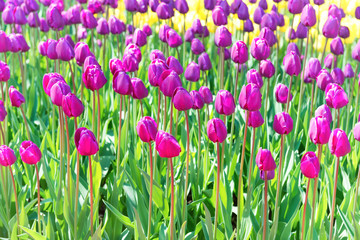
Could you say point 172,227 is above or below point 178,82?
below

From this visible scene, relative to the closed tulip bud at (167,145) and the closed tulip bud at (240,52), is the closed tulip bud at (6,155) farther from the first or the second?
the closed tulip bud at (240,52)

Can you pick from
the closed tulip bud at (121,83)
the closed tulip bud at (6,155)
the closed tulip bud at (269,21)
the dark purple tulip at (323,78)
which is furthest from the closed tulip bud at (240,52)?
the closed tulip bud at (6,155)

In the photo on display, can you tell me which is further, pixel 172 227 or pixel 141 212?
pixel 141 212

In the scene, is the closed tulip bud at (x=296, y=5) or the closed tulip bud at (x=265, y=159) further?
the closed tulip bud at (x=296, y=5)

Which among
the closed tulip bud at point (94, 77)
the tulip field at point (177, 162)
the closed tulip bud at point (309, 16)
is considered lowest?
the tulip field at point (177, 162)

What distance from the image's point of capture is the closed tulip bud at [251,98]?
5.90ft

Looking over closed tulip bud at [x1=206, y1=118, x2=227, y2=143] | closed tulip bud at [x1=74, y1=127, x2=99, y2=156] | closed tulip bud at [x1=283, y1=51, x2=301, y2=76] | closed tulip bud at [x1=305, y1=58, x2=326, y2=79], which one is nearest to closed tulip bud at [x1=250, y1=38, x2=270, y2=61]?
closed tulip bud at [x1=283, y1=51, x2=301, y2=76]

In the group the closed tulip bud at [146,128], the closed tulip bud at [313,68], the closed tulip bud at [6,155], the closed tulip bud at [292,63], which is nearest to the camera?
the closed tulip bud at [146,128]

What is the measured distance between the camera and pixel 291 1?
3143 millimetres

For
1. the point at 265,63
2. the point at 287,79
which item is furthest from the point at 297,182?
the point at 287,79

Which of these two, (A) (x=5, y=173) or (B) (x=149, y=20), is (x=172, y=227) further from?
(B) (x=149, y=20)

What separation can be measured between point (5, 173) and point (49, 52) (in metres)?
→ 0.77

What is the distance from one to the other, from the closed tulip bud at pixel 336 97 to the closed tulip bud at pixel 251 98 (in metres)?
0.42

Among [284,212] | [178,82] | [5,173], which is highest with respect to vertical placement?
[178,82]
